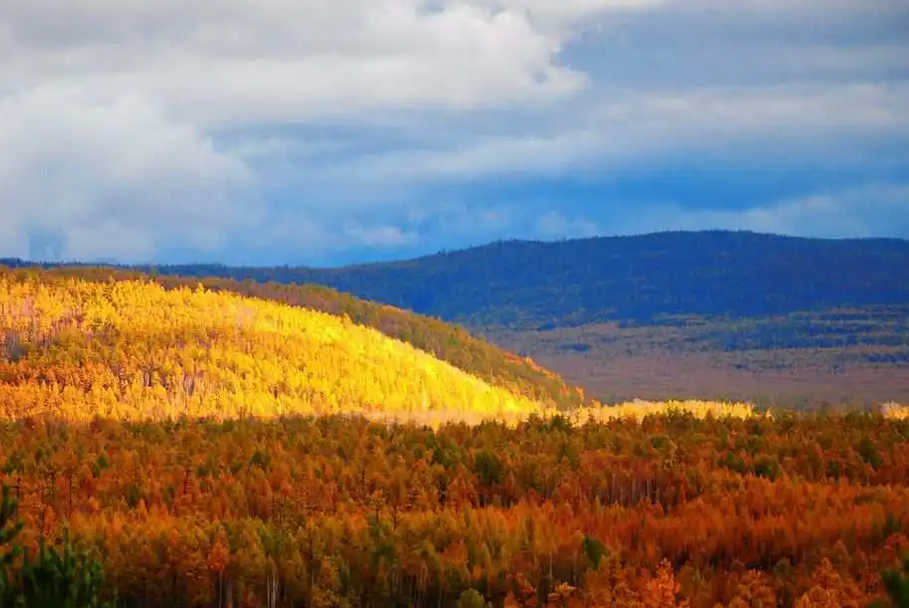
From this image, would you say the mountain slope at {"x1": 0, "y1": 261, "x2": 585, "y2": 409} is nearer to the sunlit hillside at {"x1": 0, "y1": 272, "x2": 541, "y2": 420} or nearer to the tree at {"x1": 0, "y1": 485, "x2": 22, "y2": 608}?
the sunlit hillside at {"x1": 0, "y1": 272, "x2": 541, "y2": 420}

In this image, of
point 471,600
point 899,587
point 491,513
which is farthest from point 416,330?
point 899,587

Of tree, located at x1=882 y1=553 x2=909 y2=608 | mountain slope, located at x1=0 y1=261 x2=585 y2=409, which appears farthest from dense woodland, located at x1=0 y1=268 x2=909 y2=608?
mountain slope, located at x1=0 y1=261 x2=585 y2=409

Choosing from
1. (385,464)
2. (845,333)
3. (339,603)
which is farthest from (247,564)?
(845,333)

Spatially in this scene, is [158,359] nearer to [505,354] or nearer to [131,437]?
[131,437]

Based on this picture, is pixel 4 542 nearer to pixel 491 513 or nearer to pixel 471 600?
pixel 471 600

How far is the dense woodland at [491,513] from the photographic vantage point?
17500 millimetres

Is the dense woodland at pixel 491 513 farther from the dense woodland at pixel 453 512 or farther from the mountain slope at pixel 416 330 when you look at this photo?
the mountain slope at pixel 416 330

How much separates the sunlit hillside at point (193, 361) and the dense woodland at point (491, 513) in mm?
16351

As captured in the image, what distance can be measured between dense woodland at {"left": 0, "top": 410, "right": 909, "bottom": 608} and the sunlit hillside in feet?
53.6

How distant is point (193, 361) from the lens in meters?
53.2

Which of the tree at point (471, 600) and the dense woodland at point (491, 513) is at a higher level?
the dense woodland at point (491, 513)

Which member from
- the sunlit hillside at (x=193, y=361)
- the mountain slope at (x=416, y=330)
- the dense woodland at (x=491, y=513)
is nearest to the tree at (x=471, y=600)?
the dense woodland at (x=491, y=513)

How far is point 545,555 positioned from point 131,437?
18780mm

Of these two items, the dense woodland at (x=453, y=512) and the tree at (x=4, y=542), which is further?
the dense woodland at (x=453, y=512)
